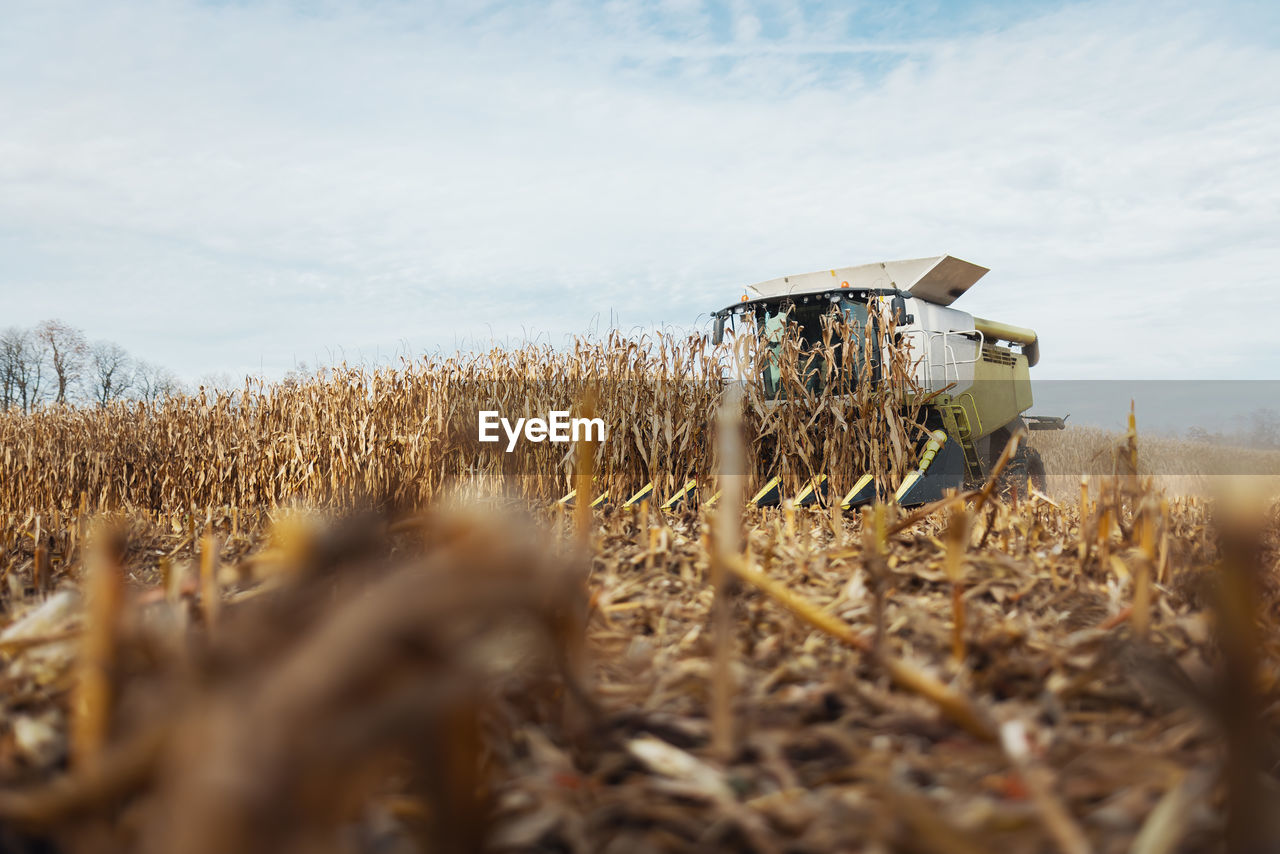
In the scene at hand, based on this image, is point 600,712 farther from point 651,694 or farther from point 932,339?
point 932,339

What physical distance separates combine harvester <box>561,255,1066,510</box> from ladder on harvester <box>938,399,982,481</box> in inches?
0.5

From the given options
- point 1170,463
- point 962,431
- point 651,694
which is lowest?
point 1170,463

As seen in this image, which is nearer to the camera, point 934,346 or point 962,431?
point 962,431

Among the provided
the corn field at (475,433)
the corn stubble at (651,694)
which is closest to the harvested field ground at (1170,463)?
the corn stubble at (651,694)

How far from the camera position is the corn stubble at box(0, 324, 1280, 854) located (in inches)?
23.1

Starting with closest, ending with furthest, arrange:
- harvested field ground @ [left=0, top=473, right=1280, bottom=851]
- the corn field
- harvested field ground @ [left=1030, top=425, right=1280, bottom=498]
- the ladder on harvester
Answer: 1. harvested field ground @ [left=0, top=473, right=1280, bottom=851]
2. harvested field ground @ [left=1030, top=425, right=1280, bottom=498]
3. the corn field
4. the ladder on harvester

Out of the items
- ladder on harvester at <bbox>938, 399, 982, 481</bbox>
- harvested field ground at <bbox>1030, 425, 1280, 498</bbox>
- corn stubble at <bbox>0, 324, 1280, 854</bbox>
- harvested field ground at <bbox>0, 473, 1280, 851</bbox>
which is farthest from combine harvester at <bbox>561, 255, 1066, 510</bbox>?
harvested field ground at <bbox>0, 473, 1280, 851</bbox>

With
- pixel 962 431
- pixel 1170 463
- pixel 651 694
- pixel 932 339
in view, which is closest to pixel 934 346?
pixel 932 339

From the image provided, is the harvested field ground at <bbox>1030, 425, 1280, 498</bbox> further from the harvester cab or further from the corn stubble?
the harvester cab

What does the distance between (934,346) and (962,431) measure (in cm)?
168

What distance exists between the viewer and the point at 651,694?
1.31 meters

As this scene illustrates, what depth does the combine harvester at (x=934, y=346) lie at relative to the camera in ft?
27.0

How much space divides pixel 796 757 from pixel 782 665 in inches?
11.3

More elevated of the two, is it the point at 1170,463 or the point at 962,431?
the point at 962,431
